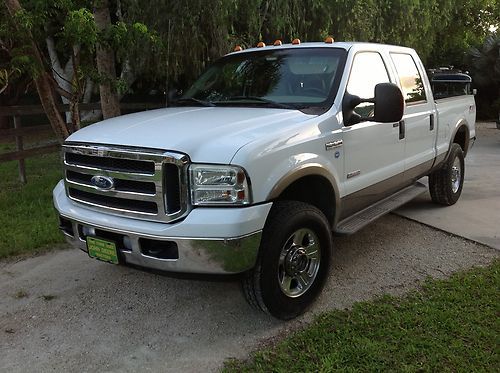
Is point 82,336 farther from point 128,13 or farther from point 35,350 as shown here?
point 128,13

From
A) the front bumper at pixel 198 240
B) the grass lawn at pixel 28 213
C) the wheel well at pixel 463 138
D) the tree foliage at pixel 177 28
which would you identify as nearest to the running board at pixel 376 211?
the front bumper at pixel 198 240

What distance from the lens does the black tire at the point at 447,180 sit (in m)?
6.32

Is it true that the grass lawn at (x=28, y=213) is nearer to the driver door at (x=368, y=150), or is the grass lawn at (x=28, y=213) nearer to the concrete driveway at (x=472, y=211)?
the driver door at (x=368, y=150)

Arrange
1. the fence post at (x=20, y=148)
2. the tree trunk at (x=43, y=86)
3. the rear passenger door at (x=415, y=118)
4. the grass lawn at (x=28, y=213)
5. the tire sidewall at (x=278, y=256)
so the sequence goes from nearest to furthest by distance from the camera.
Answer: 1. the tire sidewall at (x=278, y=256)
2. the rear passenger door at (x=415, y=118)
3. the grass lawn at (x=28, y=213)
4. the tree trunk at (x=43, y=86)
5. the fence post at (x=20, y=148)

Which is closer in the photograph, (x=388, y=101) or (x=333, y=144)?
(x=388, y=101)

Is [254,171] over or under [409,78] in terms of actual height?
under

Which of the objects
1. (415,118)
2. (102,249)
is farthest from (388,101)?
(102,249)

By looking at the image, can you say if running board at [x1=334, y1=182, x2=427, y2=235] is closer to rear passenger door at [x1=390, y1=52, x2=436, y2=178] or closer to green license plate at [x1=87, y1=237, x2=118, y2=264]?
rear passenger door at [x1=390, y1=52, x2=436, y2=178]

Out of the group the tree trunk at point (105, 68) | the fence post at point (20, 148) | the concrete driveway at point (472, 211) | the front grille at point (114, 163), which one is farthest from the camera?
the fence post at point (20, 148)

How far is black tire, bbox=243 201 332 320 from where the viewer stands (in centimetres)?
332

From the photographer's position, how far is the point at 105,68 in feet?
25.2

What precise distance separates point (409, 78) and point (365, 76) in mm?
1092

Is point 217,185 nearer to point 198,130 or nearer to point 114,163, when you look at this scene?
point 198,130

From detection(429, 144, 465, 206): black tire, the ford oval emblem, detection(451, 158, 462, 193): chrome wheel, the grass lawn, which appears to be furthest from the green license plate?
detection(451, 158, 462, 193): chrome wheel
